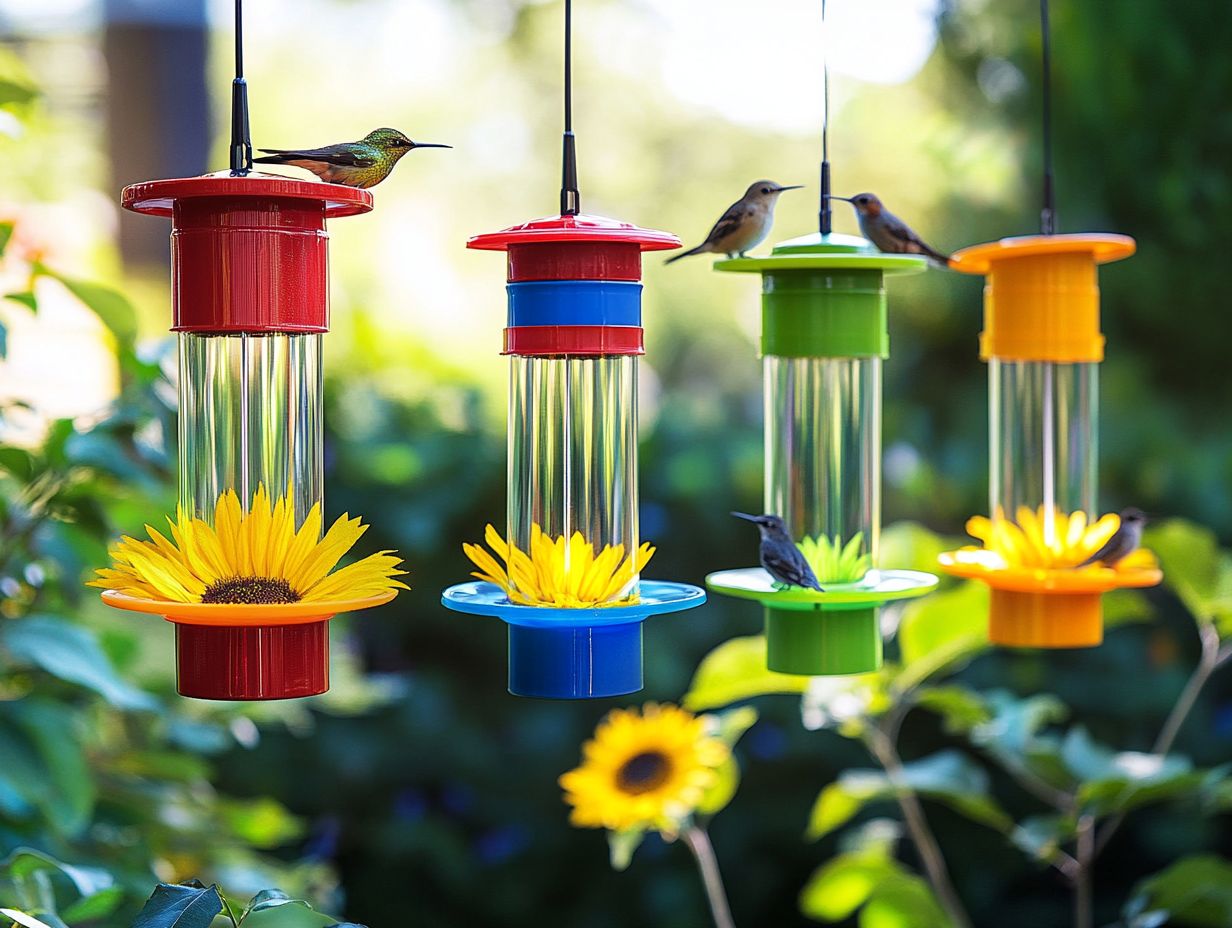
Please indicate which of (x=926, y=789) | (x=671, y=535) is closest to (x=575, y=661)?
(x=926, y=789)

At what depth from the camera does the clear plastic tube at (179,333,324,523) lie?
155 centimetres

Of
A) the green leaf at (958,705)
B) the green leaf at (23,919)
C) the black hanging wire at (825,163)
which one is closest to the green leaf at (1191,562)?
the green leaf at (958,705)

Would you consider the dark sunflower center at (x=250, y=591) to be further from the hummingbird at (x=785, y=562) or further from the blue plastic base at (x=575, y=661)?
the hummingbird at (x=785, y=562)

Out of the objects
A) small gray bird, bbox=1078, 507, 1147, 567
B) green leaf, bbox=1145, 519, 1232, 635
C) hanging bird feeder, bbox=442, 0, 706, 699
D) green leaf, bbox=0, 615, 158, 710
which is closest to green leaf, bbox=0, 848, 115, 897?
green leaf, bbox=0, 615, 158, 710

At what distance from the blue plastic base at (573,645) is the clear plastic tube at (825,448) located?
1.52 ft

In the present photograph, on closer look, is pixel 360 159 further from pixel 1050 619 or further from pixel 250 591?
pixel 1050 619

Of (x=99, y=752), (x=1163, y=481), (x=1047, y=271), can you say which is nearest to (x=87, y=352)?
(x=99, y=752)

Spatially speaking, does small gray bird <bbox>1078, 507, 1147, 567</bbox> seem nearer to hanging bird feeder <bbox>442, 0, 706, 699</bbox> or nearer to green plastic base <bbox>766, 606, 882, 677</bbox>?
green plastic base <bbox>766, 606, 882, 677</bbox>

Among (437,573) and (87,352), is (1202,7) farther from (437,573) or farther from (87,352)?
(87,352)

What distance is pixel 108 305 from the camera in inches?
79.4

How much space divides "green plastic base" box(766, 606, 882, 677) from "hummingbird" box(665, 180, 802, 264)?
0.48 meters

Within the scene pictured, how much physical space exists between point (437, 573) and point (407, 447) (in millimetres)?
344

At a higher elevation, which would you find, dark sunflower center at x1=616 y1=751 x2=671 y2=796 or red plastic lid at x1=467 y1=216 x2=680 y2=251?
red plastic lid at x1=467 y1=216 x2=680 y2=251

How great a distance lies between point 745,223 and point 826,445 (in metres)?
0.45
